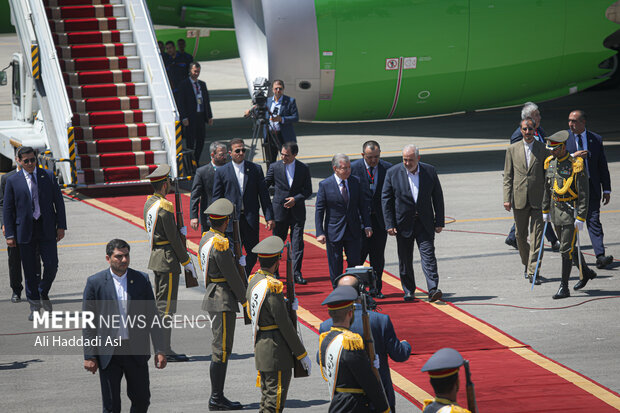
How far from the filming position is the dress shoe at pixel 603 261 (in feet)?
41.7

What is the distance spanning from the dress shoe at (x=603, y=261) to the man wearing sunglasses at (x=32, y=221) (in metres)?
7.40

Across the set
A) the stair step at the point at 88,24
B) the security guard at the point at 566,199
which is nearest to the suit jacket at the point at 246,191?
the security guard at the point at 566,199

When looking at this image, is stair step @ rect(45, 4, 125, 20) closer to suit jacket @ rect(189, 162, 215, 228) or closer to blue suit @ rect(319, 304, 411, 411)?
suit jacket @ rect(189, 162, 215, 228)

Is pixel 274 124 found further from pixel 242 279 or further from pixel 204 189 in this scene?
pixel 242 279

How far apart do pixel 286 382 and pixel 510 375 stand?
9.05 feet

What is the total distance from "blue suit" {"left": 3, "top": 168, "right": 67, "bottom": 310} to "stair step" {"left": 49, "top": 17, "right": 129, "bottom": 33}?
32.5 feet

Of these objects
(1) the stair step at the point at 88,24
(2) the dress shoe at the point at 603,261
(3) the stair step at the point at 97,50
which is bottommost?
(2) the dress shoe at the point at 603,261

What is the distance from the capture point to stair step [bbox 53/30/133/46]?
66.6ft

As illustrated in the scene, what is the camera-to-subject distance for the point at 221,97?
3691 cm

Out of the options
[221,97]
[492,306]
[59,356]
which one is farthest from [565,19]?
[221,97]

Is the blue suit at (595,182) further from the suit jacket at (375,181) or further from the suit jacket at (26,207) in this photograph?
the suit jacket at (26,207)

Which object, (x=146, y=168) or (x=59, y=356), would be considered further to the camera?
(x=146, y=168)

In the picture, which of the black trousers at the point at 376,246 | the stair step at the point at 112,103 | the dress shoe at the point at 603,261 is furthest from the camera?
the stair step at the point at 112,103

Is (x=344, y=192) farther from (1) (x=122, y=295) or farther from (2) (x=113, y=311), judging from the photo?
(2) (x=113, y=311)
